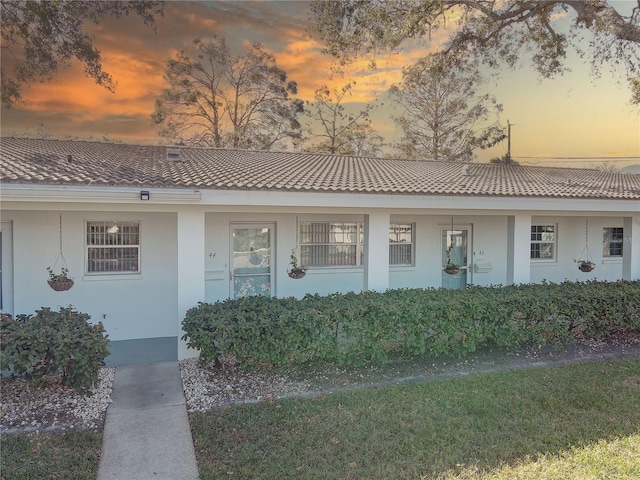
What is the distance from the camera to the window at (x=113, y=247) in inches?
347

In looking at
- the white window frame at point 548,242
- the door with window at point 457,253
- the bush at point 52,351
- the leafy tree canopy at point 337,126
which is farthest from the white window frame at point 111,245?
the leafy tree canopy at point 337,126

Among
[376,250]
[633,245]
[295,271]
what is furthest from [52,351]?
[633,245]

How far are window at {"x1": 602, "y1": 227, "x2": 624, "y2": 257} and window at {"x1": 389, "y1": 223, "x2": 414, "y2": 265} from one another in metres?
6.96

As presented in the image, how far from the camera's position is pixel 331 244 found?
10.8 meters

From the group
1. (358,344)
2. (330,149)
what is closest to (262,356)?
(358,344)

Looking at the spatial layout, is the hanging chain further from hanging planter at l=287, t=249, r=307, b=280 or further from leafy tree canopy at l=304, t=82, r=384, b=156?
leafy tree canopy at l=304, t=82, r=384, b=156

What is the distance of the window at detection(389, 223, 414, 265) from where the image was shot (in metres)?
11.3

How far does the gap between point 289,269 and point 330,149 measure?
703 inches

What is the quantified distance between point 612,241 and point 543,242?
9.29ft

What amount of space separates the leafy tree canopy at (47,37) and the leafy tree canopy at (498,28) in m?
5.78

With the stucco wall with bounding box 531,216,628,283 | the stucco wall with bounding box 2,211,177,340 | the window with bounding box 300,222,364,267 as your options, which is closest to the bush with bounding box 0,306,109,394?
the stucco wall with bounding box 2,211,177,340

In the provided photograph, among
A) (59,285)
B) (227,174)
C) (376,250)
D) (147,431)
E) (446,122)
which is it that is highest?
(446,122)

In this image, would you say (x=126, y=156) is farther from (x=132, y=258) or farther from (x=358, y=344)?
(x=358, y=344)

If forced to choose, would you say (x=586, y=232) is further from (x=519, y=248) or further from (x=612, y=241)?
(x=519, y=248)
